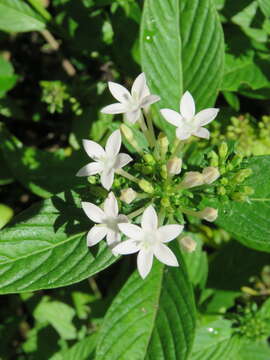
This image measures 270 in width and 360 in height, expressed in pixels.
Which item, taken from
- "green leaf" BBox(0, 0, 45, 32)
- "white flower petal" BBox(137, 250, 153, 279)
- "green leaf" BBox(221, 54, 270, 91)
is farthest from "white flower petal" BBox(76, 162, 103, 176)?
"green leaf" BBox(0, 0, 45, 32)

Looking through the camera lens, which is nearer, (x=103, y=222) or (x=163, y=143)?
(x=103, y=222)

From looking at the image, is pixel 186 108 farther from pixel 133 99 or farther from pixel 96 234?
pixel 96 234

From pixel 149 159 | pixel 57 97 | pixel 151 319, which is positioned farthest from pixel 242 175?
pixel 57 97

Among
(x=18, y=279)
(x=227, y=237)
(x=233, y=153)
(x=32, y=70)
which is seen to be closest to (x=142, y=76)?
(x=233, y=153)

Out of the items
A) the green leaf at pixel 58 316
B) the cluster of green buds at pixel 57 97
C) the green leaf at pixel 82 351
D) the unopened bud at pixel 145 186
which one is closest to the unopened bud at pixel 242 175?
the unopened bud at pixel 145 186

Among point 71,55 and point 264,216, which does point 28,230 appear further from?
point 71,55

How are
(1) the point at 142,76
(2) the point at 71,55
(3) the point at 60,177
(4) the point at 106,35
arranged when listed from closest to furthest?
(1) the point at 142,76, (3) the point at 60,177, (4) the point at 106,35, (2) the point at 71,55
